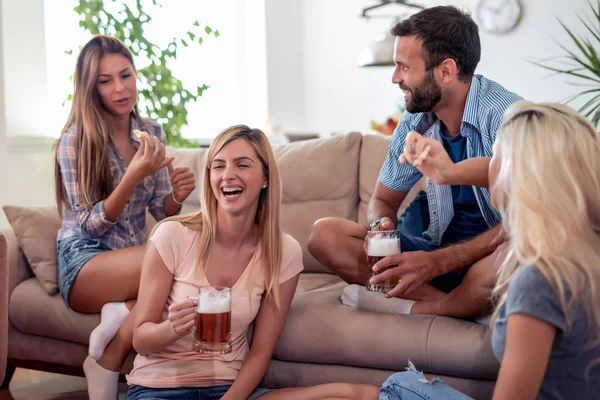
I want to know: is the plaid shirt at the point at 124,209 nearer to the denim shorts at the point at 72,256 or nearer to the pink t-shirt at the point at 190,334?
the denim shorts at the point at 72,256

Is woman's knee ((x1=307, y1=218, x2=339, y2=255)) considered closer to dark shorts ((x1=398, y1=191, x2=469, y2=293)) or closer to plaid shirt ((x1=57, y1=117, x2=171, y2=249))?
dark shorts ((x1=398, y1=191, x2=469, y2=293))

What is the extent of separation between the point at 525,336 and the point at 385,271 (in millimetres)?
816

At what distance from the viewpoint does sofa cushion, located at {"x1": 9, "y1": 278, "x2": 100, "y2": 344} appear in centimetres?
262

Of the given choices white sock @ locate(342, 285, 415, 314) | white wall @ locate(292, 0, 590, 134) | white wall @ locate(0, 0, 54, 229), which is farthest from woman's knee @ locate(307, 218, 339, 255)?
white wall @ locate(292, 0, 590, 134)

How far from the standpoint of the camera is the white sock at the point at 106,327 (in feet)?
7.71

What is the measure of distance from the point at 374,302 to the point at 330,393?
39cm

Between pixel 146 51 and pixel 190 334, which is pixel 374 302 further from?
pixel 146 51

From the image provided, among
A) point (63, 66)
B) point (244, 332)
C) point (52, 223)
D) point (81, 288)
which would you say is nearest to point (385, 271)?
point (244, 332)

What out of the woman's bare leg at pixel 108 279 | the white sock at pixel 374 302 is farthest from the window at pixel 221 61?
the white sock at pixel 374 302

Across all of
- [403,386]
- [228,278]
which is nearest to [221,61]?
[228,278]

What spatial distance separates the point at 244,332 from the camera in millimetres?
2131

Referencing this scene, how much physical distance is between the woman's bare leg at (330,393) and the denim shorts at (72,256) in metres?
0.90

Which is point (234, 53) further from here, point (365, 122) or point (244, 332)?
point (244, 332)

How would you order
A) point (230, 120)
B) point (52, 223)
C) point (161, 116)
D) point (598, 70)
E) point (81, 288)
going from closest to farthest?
point (81, 288) → point (52, 223) → point (598, 70) → point (161, 116) → point (230, 120)
